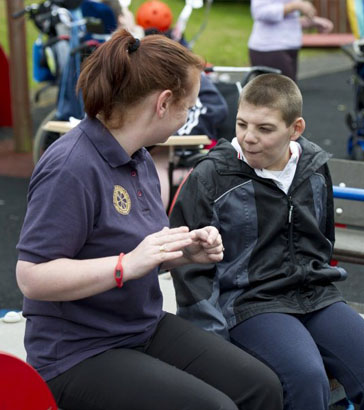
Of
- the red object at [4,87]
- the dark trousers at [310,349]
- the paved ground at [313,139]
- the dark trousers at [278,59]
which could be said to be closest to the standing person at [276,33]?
the dark trousers at [278,59]

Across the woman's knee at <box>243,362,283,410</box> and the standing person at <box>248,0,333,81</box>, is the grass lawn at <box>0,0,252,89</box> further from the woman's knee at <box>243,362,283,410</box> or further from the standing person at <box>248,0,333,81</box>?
the woman's knee at <box>243,362,283,410</box>

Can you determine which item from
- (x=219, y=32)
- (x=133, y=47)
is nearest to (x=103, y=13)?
(x=133, y=47)

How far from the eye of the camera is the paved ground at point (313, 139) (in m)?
3.96

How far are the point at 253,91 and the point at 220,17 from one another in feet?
61.5

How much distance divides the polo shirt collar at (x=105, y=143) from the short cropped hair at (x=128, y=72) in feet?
0.12

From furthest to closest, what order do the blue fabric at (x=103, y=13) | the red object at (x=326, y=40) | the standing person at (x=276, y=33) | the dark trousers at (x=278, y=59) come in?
the red object at (x=326, y=40) < the blue fabric at (x=103, y=13) < the dark trousers at (x=278, y=59) < the standing person at (x=276, y=33)

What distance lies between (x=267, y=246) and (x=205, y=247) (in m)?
0.58

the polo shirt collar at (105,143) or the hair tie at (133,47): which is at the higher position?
the hair tie at (133,47)

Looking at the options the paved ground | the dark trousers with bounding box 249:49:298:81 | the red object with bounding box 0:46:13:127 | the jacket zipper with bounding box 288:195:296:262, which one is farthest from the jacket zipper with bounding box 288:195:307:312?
the red object with bounding box 0:46:13:127

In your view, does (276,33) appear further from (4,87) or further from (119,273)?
(119,273)

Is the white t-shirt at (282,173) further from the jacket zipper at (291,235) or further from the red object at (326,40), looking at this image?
the red object at (326,40)

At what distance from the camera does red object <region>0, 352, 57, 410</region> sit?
2.32 metres

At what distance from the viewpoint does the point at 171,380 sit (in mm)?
2506

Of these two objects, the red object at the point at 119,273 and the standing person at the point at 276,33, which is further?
the standing person at the point at 276,33
